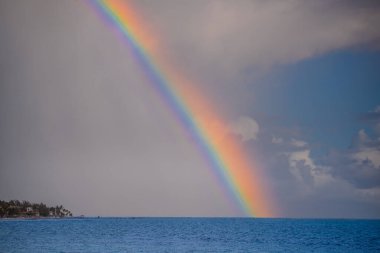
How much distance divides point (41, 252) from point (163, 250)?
1589 cm

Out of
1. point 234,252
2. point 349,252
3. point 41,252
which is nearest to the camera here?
point 41,252

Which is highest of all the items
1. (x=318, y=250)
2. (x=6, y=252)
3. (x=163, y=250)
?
(x=318, y=250)

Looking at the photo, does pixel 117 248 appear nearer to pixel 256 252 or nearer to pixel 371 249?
pixel 256 252

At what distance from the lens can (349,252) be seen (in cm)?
6756

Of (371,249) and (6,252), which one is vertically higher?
(371,249)

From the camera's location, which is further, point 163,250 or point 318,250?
point 318,250

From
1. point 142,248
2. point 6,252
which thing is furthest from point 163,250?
point 6,252

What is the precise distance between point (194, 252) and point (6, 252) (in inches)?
937

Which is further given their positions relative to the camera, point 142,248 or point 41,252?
point 142,248

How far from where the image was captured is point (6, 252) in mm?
53188

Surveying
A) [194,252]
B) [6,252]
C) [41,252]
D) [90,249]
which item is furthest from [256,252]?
[6,252]

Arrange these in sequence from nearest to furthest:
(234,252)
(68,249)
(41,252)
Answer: (41,252), (68,249), (234,252)

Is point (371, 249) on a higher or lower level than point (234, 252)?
higher

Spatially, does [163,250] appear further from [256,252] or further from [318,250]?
[318,250]
